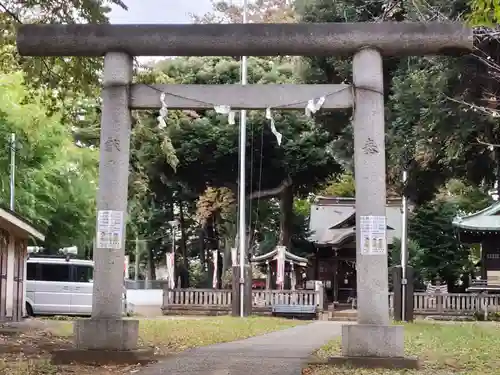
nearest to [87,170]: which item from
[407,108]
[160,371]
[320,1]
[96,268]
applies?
[320,1]

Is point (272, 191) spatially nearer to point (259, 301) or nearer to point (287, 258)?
point (287, 258)

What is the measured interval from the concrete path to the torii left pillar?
0.92 metres

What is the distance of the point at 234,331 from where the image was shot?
54.6 feet

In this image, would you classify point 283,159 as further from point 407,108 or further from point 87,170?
point 407,108

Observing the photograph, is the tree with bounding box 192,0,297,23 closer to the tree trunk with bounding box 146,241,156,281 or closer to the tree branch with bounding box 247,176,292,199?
the tree branch with bounding box 247,176,292,199

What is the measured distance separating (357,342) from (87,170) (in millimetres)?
16515

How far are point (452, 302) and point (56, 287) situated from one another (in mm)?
15355

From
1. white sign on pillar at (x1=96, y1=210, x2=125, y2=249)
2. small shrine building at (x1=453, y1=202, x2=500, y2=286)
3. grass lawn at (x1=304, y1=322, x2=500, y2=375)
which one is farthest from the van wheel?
small shrine building at (x1=453, y1=202, x2=500, y2=286)

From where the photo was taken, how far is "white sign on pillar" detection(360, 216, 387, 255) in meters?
9.91

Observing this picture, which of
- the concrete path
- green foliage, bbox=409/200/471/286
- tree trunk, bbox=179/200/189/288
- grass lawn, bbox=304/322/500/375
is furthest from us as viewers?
tree trunk, bbox=179/200/189/288

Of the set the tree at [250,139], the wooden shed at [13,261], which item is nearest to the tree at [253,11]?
the tree at [250,139]

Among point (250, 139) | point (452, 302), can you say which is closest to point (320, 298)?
point (452, 302)

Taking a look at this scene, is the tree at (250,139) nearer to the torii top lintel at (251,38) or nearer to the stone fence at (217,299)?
the stone fence at (217,299)

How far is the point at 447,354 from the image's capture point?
11.6 m
